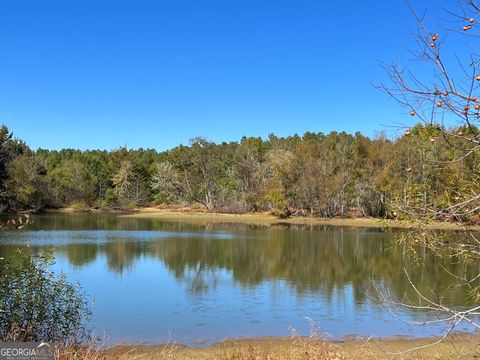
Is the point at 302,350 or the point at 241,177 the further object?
the point at 241,177

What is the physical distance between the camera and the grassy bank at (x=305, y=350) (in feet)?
30.3

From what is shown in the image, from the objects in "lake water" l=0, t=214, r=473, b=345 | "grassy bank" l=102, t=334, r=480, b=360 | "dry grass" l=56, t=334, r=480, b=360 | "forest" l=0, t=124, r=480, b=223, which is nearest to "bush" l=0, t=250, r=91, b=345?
"dry grass" l=56, t=334, r=480, b=360

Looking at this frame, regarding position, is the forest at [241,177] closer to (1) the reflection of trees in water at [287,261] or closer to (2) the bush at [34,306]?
(1) the reflection of trees in water at [287,261]

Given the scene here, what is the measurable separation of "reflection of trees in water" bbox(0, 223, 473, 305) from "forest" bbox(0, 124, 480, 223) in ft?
45.8

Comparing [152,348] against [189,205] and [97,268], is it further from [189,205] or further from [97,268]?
[189,205]

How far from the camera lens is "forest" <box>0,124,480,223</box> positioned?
67312 millimetres

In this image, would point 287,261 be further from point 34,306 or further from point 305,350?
point 34,306

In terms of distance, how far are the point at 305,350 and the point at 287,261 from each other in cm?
2082

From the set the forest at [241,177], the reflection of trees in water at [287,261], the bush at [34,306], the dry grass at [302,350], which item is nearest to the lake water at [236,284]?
the reflection of trees in water at [287,261]

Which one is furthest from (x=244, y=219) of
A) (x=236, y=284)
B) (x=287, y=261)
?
(x=236, y=284)

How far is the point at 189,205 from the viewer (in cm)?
9281

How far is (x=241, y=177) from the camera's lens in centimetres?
8475

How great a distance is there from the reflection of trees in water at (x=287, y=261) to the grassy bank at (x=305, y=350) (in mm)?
4208

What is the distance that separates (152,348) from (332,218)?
190 feet
